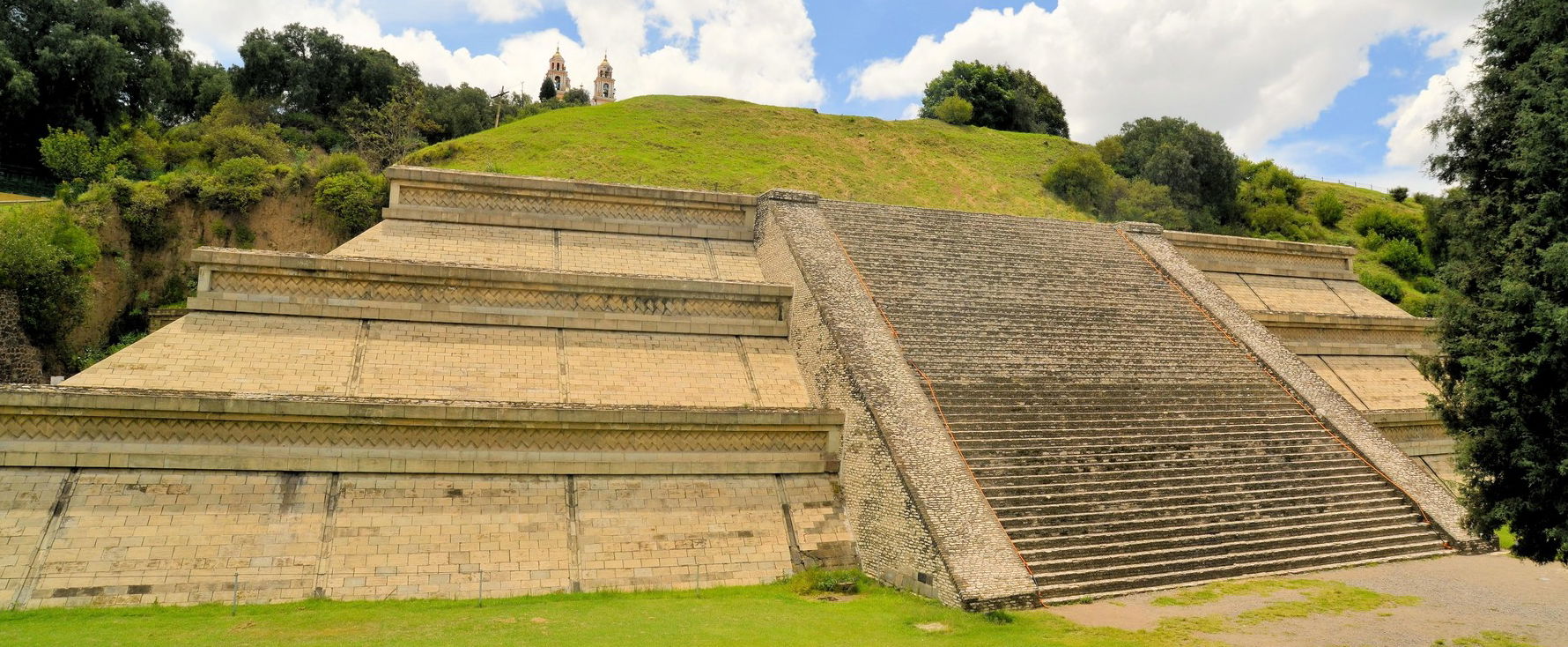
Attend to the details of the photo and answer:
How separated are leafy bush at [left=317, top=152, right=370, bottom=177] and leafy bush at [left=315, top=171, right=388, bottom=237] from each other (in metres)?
0.34

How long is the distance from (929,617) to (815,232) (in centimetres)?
1010

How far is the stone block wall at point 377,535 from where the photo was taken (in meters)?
10.2

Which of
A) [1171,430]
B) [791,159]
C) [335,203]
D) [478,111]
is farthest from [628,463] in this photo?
[478,111]

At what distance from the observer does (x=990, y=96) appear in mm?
50875

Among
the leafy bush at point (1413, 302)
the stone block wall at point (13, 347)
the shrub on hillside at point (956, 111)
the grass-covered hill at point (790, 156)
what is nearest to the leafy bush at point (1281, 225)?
the grass-covered hill at point (790, 156)

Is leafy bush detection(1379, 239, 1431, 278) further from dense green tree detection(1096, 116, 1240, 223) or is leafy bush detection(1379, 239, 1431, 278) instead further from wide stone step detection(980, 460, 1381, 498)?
wide stone step detection(980, 460, 1381, 498)

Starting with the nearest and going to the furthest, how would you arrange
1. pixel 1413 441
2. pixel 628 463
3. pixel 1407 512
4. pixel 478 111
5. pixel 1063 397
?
pixel 628 463, pixel 1407 512, pixel 1063 397, pixel 1413 441, pixel 478 111

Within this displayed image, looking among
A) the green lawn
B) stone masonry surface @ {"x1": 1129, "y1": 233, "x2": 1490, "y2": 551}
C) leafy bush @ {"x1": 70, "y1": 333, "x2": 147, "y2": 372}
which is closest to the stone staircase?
stone masonry surface @ {"x1": 1129, "y1": 233, "x2": 1490, "y2": 551}

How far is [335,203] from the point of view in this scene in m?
22.2

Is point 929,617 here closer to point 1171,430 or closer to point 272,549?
point 1171,430

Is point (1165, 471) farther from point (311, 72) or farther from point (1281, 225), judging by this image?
point (311, 72)

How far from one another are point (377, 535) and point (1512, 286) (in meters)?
12.7

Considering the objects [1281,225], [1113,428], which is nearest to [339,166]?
[1113,428]

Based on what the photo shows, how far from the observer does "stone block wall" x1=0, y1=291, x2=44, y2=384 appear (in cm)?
1628
